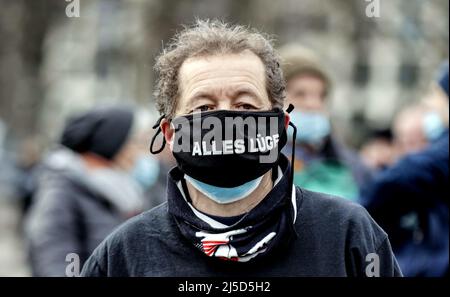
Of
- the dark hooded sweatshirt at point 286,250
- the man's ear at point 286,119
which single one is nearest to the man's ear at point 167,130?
the dark hooded sweatshirt at point 286,250

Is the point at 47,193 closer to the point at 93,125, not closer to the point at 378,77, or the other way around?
the point at 93,125

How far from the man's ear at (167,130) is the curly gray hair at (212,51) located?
0.08ft

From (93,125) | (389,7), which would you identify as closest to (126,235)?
(93,125)

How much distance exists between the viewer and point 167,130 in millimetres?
3424

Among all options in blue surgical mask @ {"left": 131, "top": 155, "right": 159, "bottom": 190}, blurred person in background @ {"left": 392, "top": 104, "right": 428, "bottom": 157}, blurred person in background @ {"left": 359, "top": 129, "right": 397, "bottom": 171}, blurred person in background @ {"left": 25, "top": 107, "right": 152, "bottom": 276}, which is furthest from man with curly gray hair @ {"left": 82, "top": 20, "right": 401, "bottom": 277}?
blurred person in background @ {"left": 359, "top": 129, "right": 397, "bottom": 171}

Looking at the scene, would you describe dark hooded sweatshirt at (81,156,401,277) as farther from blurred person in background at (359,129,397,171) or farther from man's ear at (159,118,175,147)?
blurred person in background at (359,129,397,171)

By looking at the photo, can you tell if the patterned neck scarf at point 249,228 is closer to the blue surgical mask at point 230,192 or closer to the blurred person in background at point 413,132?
the blue surgical mask at point 230,192

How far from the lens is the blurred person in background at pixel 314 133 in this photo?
579 cm

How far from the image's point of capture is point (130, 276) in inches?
129

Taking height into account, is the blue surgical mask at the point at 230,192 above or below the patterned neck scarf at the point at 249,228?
above

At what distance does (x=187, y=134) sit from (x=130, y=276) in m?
0.47

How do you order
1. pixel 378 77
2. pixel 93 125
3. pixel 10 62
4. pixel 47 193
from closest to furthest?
pixel 47 193, pixel 93 125, pixel 10 62, pixel 378 77

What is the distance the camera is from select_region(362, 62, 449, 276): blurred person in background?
5000 millimetres

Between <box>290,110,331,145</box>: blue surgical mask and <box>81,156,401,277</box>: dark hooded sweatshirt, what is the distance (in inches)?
93.8
